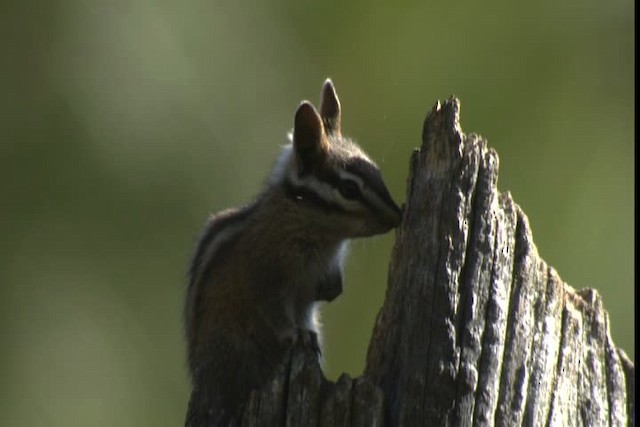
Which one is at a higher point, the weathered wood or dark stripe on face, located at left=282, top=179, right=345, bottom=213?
dark stripe on face, located at left=282, top=179, right=345, bottom=213

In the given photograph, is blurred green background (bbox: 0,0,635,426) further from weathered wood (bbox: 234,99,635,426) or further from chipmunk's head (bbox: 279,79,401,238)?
weathered wood (bbox: 234,99,635,426)

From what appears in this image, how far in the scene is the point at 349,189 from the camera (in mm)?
6273

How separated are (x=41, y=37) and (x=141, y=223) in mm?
1686

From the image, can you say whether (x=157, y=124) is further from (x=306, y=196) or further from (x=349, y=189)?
(x=349, y=189)

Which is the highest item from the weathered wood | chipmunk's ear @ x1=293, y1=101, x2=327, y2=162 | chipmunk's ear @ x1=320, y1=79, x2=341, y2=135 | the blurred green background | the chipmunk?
the blurred green background

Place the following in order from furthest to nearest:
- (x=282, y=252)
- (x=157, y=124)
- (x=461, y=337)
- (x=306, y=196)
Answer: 1. (x=157, y=124)
2. (x=306, y=196)
3. (x=282, y=252)
4. (x=461, y=337)

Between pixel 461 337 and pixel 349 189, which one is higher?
pixel 349 189

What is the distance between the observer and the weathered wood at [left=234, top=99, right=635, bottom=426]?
4.50 meters

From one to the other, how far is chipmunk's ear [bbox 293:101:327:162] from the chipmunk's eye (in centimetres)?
25

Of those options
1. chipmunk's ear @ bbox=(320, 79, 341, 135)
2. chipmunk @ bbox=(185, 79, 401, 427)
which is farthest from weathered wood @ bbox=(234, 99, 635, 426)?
chipmunk's ear @ bbox=(320, 79, 341, 135)

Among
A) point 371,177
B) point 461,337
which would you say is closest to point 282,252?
point 371,177

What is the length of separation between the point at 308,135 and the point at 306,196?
254 millimetres

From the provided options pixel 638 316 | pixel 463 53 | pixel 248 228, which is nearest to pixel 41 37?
pixel 463 53

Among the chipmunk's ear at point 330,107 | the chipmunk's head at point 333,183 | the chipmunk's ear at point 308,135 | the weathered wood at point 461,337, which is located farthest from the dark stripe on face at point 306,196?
the weathered wood at point 461,337
